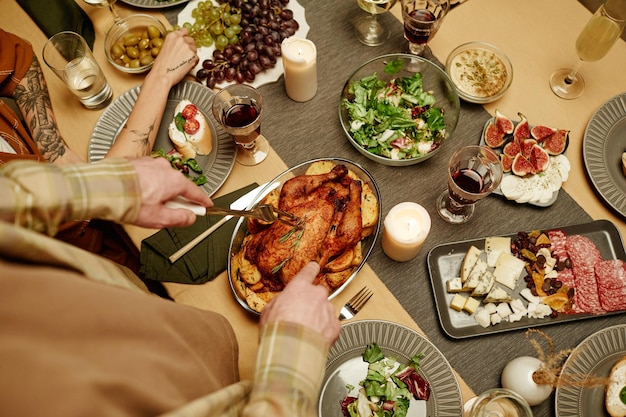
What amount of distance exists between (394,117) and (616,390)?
3.30 ft

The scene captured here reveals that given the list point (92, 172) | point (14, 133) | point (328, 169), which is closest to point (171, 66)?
point (14, 133)

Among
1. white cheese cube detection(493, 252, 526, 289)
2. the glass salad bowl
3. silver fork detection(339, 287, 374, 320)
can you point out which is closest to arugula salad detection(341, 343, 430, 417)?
silver fork detection(339, 287, 374, 320)

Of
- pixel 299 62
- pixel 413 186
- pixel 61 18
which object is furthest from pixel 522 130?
pixel 61 18

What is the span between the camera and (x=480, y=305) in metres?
1.44

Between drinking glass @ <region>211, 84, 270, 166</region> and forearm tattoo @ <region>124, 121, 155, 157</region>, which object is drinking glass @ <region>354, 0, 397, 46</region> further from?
forearm tattoo @ <region>124, 121, 155, 157</region>

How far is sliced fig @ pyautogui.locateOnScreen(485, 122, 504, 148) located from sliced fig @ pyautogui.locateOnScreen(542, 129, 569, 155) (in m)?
0.14

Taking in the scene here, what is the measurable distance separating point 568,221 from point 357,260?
691 mm

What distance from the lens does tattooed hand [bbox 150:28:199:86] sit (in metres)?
1.67

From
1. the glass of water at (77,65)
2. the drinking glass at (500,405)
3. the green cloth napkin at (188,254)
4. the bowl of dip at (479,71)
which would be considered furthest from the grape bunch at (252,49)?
the drinking glass at (500,405)

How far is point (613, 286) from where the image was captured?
138 cm

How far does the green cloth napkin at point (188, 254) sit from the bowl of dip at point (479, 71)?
0.90 metres

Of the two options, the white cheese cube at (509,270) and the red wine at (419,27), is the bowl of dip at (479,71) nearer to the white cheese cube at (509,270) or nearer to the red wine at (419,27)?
the red wine at (419,27)

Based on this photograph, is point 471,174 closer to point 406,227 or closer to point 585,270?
point 406,227

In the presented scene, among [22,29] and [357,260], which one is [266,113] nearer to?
[357,260]
